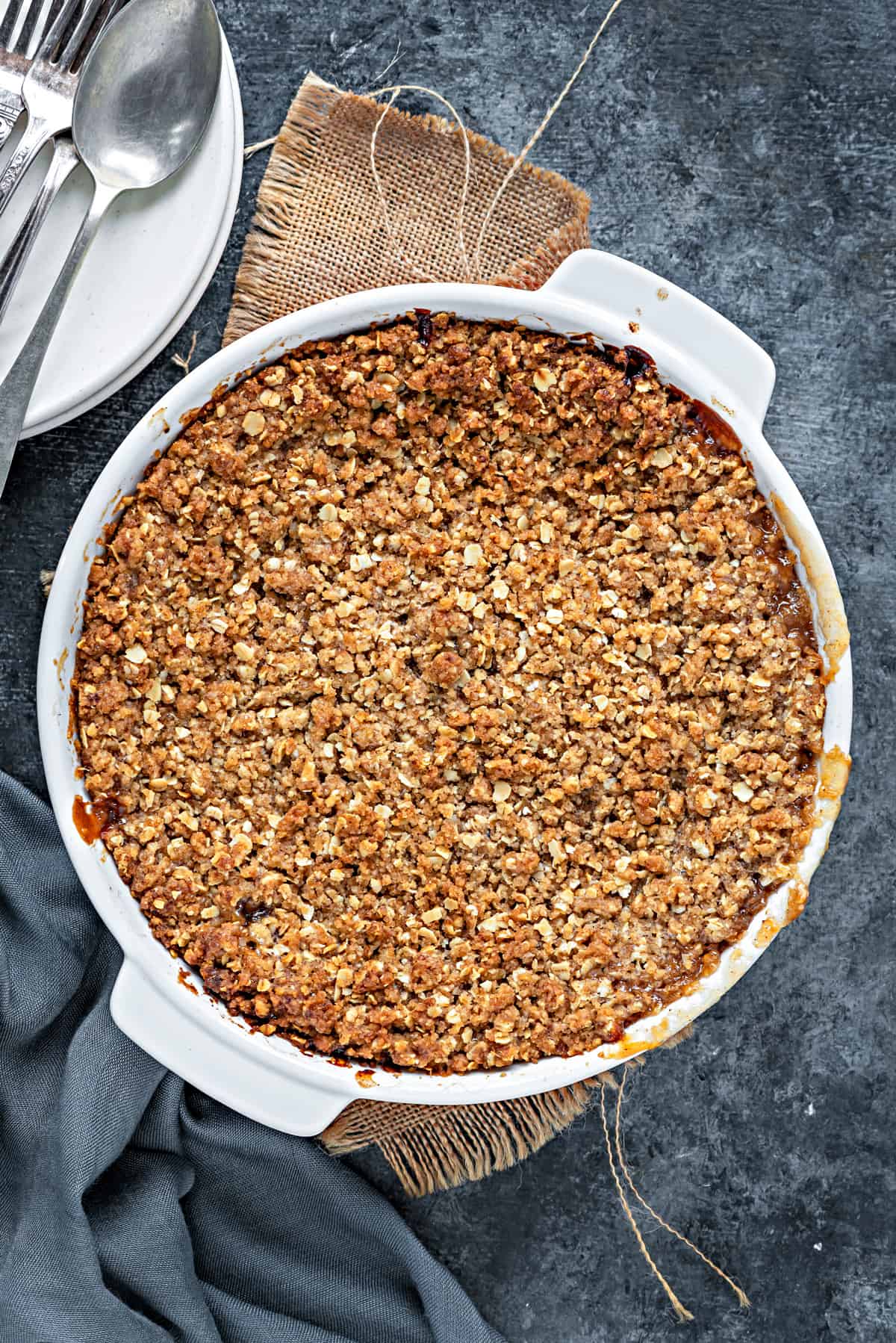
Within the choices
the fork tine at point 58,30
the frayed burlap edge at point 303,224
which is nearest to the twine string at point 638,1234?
the frayed burlap edge at point 303,224

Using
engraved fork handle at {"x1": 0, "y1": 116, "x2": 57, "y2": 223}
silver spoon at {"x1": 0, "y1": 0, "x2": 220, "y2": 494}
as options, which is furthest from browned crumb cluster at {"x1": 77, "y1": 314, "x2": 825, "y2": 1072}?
engraved fork handle at {"x1": 0, "y1": 116, "x2": 57, "y2": 223}

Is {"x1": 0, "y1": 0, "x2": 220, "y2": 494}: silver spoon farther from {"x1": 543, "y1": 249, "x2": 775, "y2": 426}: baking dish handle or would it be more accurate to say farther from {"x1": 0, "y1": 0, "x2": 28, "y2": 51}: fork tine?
{"x1": 543, "y1": 249, "x2": 775, "y2": 426}: baking dish handle

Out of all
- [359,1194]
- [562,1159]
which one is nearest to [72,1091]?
[359,1194]

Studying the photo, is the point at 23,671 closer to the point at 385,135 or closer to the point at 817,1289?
the point at 385,135

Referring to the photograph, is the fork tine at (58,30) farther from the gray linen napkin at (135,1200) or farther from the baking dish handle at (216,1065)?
the baking dish handle at (216,1065)

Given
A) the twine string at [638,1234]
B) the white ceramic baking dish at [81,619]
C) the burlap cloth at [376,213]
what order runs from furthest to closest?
the twine string at [638,1234], the burlap cloth at [376,213], the white ceramic baking dish at [81,619]

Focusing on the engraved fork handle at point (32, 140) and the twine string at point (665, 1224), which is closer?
the engraved fork handle at point (32, 140)

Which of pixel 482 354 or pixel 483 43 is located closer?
pixel 482 354
